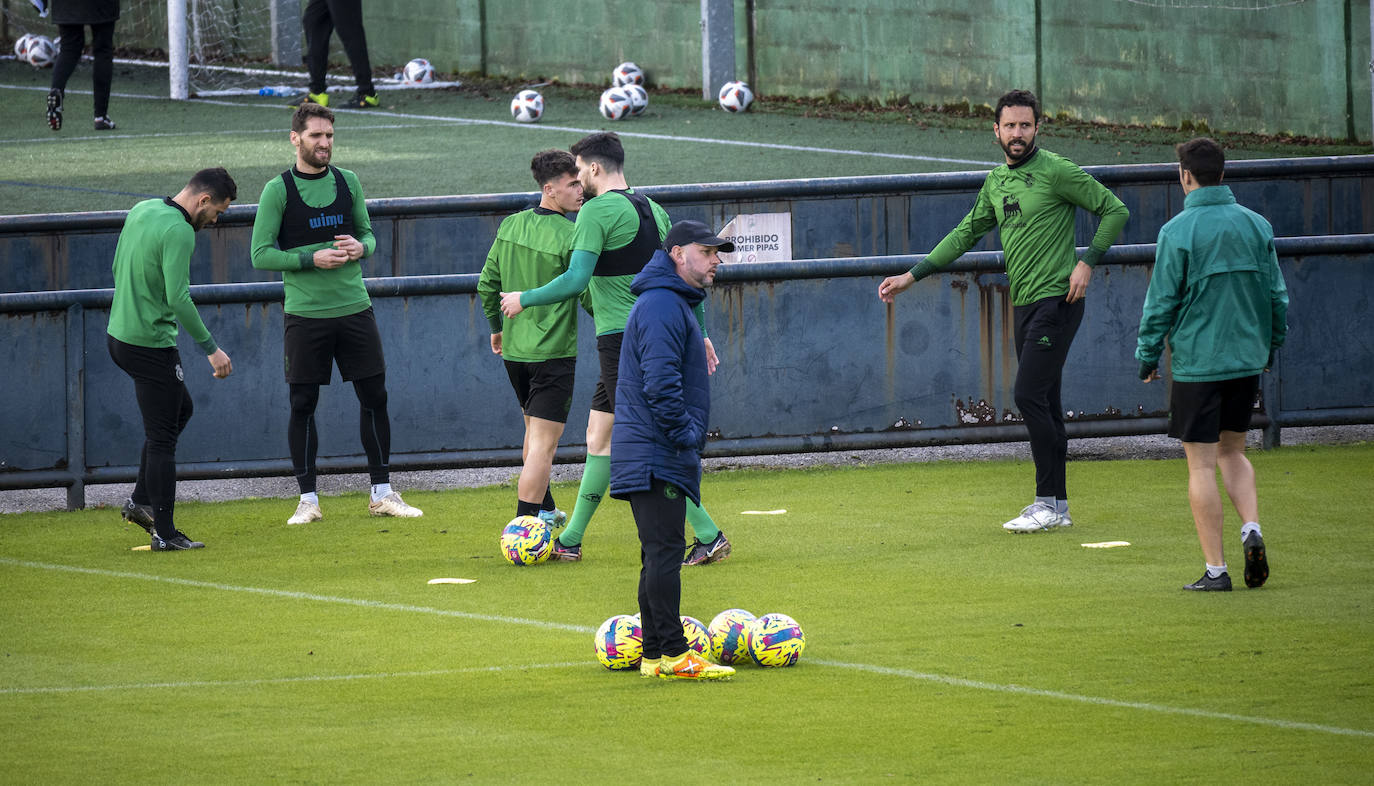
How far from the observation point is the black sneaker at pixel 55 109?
19766mm

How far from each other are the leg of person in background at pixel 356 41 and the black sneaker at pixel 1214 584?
48.6ft

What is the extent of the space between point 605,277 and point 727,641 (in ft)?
8.77

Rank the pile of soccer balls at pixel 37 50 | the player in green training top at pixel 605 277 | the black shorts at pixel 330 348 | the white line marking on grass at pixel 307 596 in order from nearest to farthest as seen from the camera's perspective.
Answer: the white line marking on grass at pixel 307 596
the player in green training top at pixel 605 277
the black shorts at pixel 330 348
the pile of soccer balls at pixel 37 50

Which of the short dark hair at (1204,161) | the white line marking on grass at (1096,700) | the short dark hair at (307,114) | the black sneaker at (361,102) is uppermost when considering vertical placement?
the black sneaker at (361,102)

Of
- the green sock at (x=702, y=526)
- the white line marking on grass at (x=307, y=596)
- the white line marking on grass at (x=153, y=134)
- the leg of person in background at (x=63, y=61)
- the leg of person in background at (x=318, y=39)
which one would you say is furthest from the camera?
the leg of person in background at (x=318, y=39)

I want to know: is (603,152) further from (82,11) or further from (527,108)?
(527,108)

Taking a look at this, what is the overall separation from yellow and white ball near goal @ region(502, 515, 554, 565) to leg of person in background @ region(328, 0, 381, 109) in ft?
41.7

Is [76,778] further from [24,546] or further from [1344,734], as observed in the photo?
[24,546]

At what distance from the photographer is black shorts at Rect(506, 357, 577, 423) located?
32.2 feet

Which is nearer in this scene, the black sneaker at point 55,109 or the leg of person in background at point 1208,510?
the leg of person in background at point 1208,510

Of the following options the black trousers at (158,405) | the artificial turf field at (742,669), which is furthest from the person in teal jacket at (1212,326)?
the black trousers at (158,405)

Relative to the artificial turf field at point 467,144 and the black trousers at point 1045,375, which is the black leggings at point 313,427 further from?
the artificial turf field at point 467,144

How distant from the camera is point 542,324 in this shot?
32.3 feet

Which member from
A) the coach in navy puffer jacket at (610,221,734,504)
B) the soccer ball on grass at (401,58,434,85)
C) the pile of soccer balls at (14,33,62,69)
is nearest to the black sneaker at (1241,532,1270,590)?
the coach in navy puffer jacket at (610,221,734,504)
